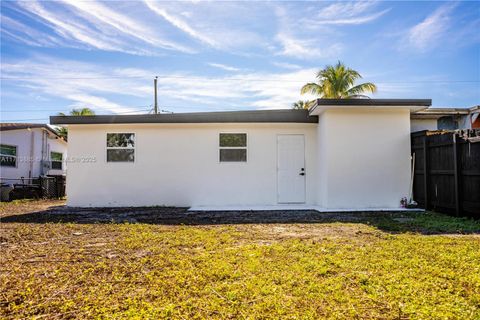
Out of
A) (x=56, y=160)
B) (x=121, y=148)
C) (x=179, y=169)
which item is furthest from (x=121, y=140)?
(x=56, y=160)

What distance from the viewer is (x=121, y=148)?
10.6 metres

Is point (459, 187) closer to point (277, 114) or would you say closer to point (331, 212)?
point (331, 212)

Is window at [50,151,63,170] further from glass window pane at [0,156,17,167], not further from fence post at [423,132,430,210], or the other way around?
fence post at [423,132,430,210]

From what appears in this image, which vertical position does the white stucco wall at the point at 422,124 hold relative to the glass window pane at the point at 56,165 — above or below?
above

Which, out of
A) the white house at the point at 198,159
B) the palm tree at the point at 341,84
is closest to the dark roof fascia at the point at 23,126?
the white house at the point at 198,159

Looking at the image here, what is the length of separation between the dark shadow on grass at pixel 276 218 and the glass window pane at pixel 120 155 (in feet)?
6.18

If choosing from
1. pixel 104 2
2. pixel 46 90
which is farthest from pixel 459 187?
pixel 46 90

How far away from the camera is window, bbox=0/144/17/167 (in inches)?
603

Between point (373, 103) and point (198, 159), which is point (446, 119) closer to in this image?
point (373, 103)

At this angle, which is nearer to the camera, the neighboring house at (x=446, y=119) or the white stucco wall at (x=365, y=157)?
the white stucco wall at (x=365, y=157)

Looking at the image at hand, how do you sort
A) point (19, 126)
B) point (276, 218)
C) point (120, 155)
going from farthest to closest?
1. point (19, 126)
2. point (120, 155)
3. point (276, 218)

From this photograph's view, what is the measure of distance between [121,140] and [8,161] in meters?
8.52

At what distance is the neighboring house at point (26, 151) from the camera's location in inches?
609

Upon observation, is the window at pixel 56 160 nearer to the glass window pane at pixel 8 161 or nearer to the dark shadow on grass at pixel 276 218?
the glass window pane at pixel 8 161
